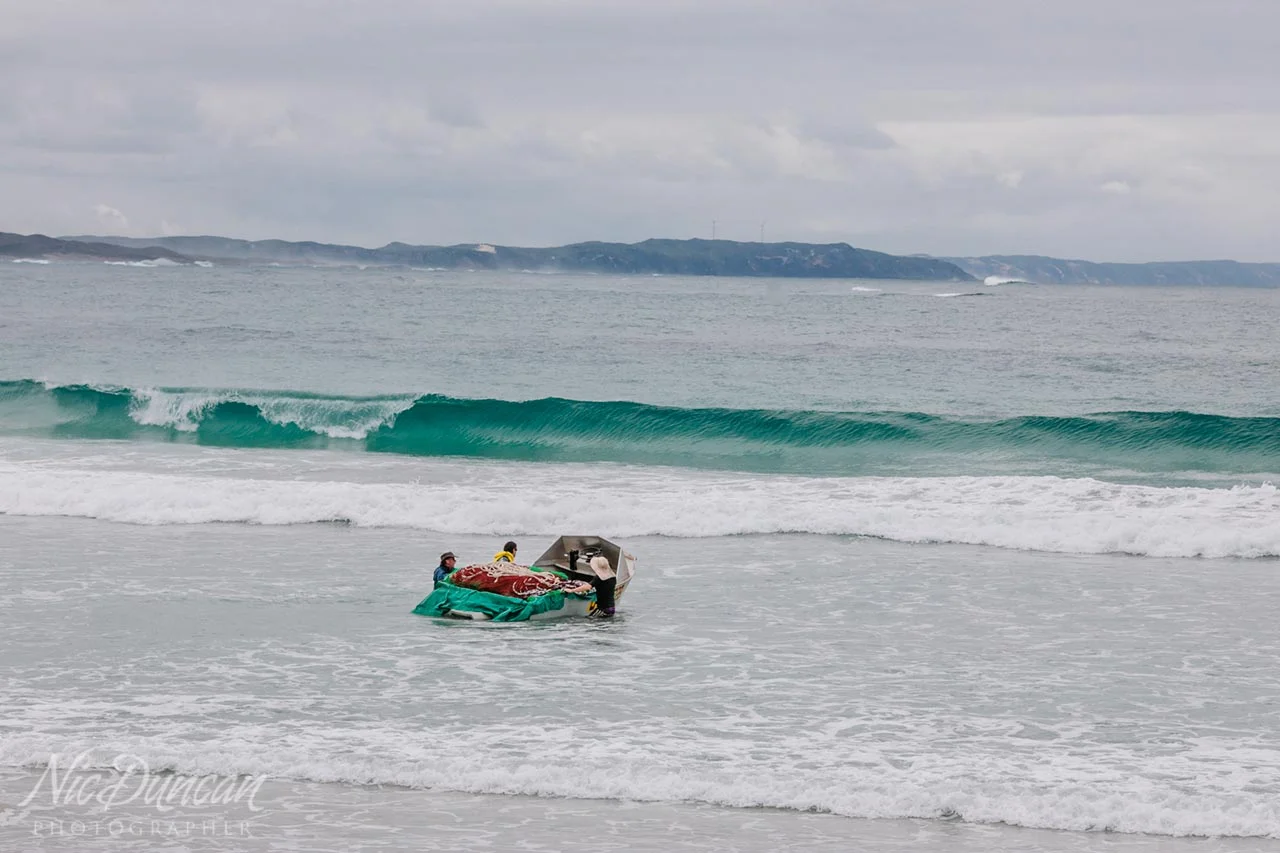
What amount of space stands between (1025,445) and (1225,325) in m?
53.7

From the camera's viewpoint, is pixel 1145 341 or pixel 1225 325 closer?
pixel 1145 341

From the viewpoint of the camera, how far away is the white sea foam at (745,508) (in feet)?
60.8

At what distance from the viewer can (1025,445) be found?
29.8 meters

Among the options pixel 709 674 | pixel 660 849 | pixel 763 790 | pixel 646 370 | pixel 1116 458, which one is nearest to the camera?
pixel 660 849

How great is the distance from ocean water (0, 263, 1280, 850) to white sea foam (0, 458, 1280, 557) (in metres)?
0.08

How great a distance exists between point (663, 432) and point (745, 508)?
38.4 ft

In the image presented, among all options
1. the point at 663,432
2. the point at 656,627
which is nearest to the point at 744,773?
the point at 656,627

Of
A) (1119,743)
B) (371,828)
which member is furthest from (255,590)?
(1119,743)

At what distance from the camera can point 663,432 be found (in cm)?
3148

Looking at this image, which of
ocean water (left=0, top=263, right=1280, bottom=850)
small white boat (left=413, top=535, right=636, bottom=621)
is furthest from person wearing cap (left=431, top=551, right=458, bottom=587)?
ocean water (left=0, top=263, right=1280, bottom=850)

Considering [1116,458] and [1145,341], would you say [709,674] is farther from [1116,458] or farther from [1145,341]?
[1145,341]

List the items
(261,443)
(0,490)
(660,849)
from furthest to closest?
(261,443), (0,490), (660,849)

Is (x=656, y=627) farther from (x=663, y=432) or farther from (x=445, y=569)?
(x=663, y=432)

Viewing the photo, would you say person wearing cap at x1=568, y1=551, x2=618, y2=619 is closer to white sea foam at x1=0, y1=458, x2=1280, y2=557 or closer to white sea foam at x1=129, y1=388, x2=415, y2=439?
white sea foam at x1=0, y1=458, x2=1280, y2=557
